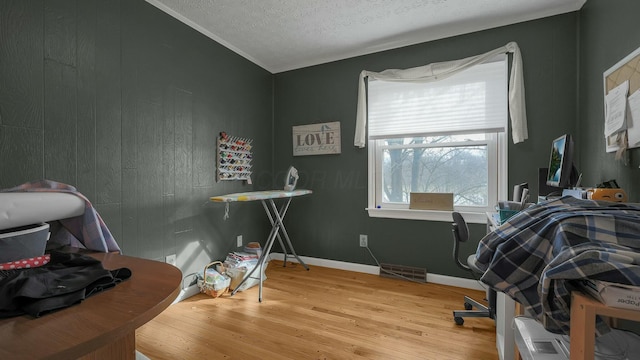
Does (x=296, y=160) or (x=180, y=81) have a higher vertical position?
(x=180, y=81)

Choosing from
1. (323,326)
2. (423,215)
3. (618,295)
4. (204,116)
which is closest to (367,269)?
(423,215)

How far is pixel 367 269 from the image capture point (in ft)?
9.67

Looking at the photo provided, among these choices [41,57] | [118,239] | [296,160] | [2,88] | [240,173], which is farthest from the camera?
[296,160]

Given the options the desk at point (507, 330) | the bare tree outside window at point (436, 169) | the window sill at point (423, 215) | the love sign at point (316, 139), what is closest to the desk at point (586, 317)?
the desk at point (507, 330)

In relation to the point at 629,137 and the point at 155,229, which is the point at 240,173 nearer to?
the point at 155,229

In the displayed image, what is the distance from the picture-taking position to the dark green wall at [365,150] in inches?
88.5

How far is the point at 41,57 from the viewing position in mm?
1502

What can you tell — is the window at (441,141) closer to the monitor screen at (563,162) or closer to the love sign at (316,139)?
the love sign at (316,139)

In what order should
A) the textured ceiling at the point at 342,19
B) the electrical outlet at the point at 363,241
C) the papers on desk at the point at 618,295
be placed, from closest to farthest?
the papers on desk at the point at 618,295, the textured ceiling at the point at 342,19, the electrical outlet at the point at 363,241

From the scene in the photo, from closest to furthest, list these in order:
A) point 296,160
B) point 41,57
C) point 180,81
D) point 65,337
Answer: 1. point 65,337
2. point 41,57
3. point 180,81
4. point 296,160

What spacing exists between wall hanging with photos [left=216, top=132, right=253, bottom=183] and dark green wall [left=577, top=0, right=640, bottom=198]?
2.92 metres

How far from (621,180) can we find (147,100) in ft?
10.3

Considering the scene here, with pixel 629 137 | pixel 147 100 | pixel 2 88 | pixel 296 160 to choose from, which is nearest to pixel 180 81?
pixel 147 100

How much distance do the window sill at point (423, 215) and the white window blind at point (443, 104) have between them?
0.78 metres
